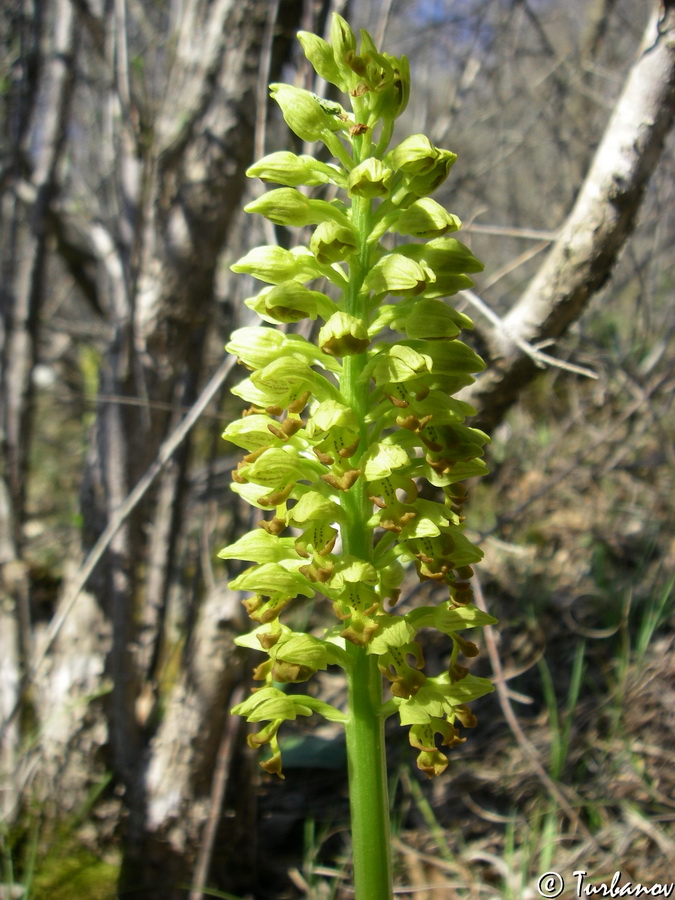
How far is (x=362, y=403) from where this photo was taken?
1727mm

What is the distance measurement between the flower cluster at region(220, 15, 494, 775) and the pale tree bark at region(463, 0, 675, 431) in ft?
2.53

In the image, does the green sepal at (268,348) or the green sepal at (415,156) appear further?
the green sepal at (268,348)

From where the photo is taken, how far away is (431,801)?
3.52 metres

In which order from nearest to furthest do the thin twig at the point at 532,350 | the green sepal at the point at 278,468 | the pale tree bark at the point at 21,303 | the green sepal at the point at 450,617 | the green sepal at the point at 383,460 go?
the green sepal at the point at 383,460 → the green sepal at the point at 278,468 → the green sepal at the point at 450,617 → the thin twig at the point at 532,350 → the pale tree bark at the point at 21,303

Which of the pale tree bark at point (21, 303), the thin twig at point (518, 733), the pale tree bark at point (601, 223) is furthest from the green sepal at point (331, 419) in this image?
the pale tree bark at point (21, 303)

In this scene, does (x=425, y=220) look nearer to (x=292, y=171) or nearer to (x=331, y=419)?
(x=292, y=171)

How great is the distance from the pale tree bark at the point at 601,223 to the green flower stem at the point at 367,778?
1.21 metres

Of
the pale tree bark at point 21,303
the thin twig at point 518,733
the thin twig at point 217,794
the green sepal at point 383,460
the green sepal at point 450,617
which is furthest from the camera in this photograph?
the pale tree bark at point 21,303

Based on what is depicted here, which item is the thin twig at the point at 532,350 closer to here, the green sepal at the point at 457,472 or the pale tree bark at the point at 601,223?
→ the pale tree bark at the point at 601,223

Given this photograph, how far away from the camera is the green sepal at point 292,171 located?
5.80ft

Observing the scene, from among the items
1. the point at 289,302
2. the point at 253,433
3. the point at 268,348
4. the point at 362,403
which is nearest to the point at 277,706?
the point at 253,433

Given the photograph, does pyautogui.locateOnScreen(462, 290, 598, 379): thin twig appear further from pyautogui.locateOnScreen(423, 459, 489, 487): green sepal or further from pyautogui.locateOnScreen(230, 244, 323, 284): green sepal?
pyautogui.locateOnScreen(230, 244, 323, 284): green sepal

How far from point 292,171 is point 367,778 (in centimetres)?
152

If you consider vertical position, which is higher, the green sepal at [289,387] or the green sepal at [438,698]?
the green sepal at [289,387]
